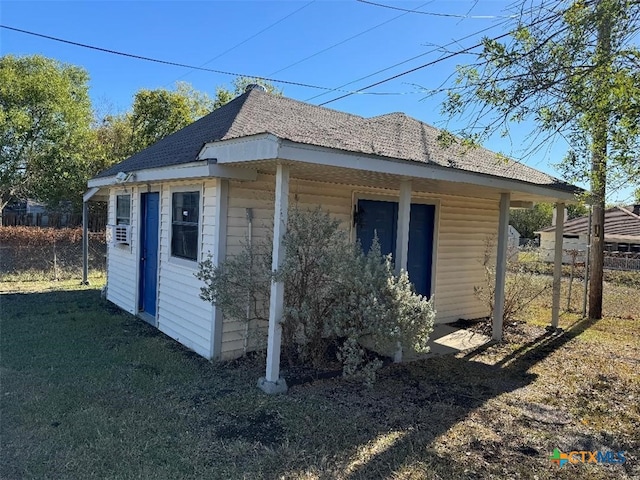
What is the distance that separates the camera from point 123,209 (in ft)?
27.1

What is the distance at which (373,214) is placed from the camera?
6.57 m

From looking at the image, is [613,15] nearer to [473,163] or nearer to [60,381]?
[473,163]

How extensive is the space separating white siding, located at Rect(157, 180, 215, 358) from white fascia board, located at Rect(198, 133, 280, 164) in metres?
0.58

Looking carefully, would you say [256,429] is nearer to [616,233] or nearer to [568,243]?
[616,233]

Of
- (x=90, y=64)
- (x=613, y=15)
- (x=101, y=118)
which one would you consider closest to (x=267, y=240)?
(x=613, y=15)

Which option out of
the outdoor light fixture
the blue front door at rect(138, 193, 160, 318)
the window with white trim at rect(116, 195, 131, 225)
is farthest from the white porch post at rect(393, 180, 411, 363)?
the window with white trim at rect(116, 195, 131, 225)

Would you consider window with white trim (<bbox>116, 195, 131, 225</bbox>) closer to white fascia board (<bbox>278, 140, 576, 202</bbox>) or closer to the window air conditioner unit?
the window air conditioner unit

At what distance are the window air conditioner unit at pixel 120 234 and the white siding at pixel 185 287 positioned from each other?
1438 mm

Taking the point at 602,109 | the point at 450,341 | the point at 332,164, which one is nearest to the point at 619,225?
the point at 450,341

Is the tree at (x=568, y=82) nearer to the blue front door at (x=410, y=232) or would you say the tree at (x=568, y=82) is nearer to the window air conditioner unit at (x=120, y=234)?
the blue front door at (x=410, y=232)

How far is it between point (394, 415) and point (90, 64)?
59.7 feet

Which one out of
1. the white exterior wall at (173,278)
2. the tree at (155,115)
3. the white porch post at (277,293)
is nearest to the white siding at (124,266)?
the white exterior wall at (173,278)

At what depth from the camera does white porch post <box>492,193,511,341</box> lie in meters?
6.58

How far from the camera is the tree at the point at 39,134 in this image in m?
12.7
